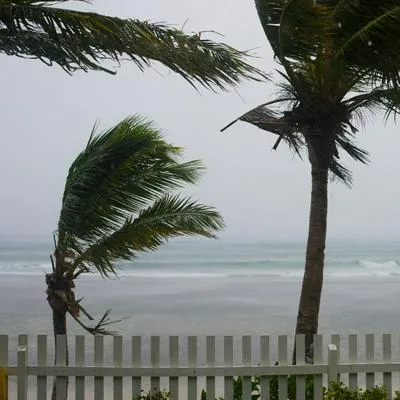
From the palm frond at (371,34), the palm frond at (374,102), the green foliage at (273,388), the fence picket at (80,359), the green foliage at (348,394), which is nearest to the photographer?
the green foliage at (348,394)

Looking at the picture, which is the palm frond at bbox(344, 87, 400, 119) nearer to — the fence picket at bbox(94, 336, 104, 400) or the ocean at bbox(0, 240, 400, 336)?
the fence picket at bbox(94, 336, 104, 400)

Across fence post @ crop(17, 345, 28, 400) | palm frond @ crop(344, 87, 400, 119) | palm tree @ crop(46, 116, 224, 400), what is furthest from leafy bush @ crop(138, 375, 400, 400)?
palm frond @ crop(344, 87, 400, 119)

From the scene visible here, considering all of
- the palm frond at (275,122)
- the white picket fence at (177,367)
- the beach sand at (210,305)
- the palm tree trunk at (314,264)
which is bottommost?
the beach sand at (210,305)

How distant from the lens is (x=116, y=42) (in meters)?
4.97

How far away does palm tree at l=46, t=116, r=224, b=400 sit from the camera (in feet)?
21.7

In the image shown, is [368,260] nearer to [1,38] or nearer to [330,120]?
[330,120]

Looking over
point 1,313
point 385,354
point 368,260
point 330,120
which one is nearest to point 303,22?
point 330,120

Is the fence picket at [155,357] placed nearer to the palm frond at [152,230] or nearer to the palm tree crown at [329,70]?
the palm frond at [152,230]

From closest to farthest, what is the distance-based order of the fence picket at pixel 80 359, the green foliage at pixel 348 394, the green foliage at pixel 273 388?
the green foliage at pixel 348 394, the fence picket at pixel 80 359, the green foliage at pixel 273 388

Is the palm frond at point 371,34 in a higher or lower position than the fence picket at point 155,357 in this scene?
higher

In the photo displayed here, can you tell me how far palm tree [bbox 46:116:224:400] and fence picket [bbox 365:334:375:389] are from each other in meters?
2.13

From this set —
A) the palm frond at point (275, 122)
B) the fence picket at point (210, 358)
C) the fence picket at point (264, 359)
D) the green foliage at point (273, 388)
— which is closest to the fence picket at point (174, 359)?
the fence picket at point (210, 358)

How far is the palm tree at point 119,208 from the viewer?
6.61 metres

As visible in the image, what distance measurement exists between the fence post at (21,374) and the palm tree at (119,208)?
1.30 meters
